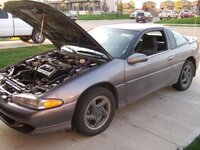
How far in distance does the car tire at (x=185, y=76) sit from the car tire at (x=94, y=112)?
211 centimetres

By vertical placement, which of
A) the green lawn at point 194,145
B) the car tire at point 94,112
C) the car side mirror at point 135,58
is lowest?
the green lawn at point 194,145

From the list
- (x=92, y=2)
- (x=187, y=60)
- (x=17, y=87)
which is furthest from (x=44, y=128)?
(x=92, y=2)

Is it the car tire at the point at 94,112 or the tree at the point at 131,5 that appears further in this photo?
the tree at the point at 131,5

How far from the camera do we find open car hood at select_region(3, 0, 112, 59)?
3466 mm

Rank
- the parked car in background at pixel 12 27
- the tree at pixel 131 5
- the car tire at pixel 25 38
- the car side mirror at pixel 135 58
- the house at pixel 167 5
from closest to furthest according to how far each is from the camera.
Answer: the car side mirror at pixel 135 58 → the parked car in background at pixel 12 27 → the car tire at pixel 25 38 → the tree at pixel 131 5 → the house at pixel 167 5

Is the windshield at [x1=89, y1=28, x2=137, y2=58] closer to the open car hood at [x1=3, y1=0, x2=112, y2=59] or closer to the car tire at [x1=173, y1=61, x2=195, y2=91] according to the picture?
the open car hood at [x1=3, y1=0, x2=112, y2=59]

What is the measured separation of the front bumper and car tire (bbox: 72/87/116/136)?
16 cm

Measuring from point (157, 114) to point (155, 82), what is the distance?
0.53 metres

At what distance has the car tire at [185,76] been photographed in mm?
5391

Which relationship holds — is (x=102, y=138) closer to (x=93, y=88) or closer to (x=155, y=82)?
(x=93, y=88)

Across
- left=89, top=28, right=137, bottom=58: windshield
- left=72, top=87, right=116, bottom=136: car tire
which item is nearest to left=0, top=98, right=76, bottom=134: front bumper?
left=72, top=87, right=116, bottom=136: car tire

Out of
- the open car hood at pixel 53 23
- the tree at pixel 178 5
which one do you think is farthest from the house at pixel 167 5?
the open car hood at pixel 53 23

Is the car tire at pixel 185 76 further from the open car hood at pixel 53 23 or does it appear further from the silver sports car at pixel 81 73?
the open car hood at pixel 53 23

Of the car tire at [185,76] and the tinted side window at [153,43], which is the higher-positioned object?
the tinted side window at [153,43]
